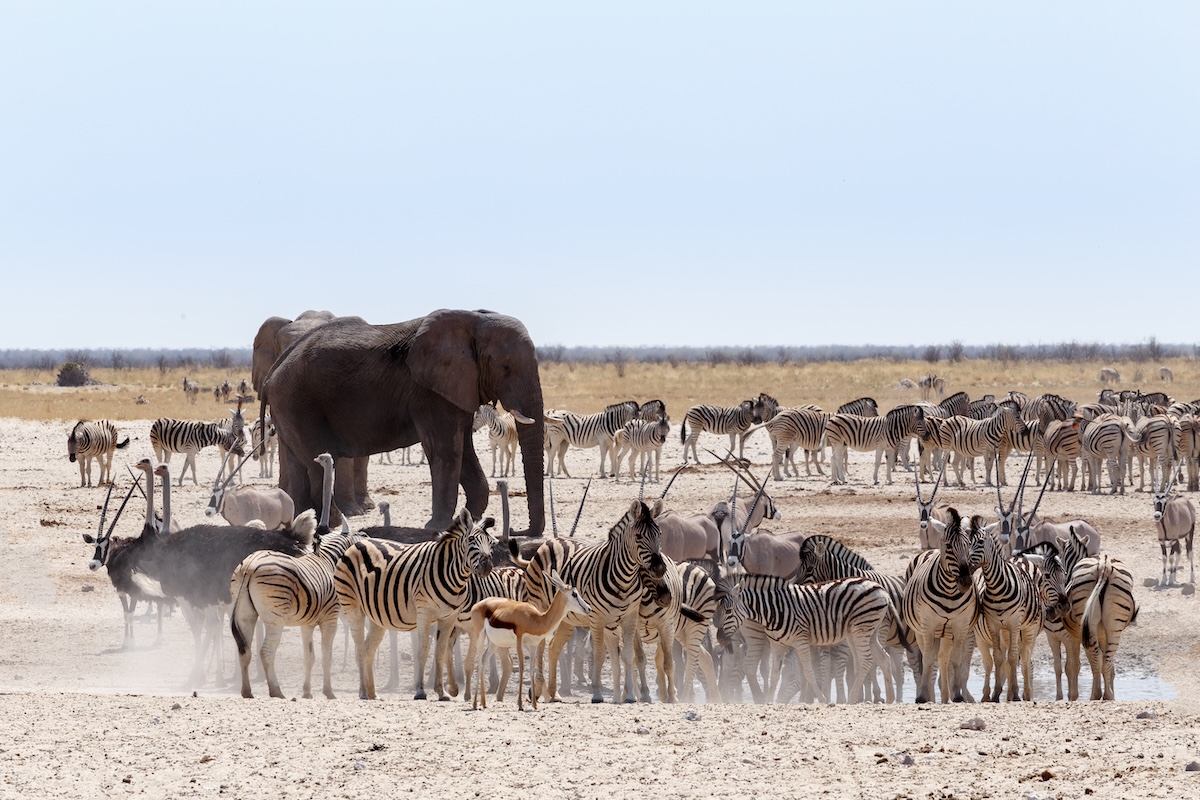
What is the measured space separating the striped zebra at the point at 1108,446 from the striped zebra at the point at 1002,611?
1395 centimetres

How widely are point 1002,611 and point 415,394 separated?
6937mm

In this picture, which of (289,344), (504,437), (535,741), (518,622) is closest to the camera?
(535,741)

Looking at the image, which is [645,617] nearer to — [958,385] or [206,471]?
[206,471]

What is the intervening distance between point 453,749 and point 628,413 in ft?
68.5

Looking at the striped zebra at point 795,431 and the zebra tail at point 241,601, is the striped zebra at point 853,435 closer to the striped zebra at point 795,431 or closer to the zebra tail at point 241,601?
the striped zebra at point 795,431

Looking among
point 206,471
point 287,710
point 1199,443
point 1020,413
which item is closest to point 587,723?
point 287,710

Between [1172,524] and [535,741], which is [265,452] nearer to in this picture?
[1172,524]

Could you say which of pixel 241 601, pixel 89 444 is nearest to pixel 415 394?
pixel 241 601

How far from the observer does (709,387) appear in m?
54.9

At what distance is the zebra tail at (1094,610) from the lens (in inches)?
378

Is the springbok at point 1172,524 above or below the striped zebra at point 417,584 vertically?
below

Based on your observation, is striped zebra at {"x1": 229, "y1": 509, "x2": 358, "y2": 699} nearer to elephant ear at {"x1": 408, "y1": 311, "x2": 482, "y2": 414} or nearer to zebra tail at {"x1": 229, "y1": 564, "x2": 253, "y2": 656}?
zebra tail at {"x1": 229, "y1": 564, "x2": 253, "y2": 656}

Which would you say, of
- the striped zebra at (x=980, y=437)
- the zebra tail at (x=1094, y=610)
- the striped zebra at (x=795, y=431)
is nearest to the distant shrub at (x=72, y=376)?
the striped zebra at (x=795, y=431)

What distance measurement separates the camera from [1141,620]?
13086 mm
